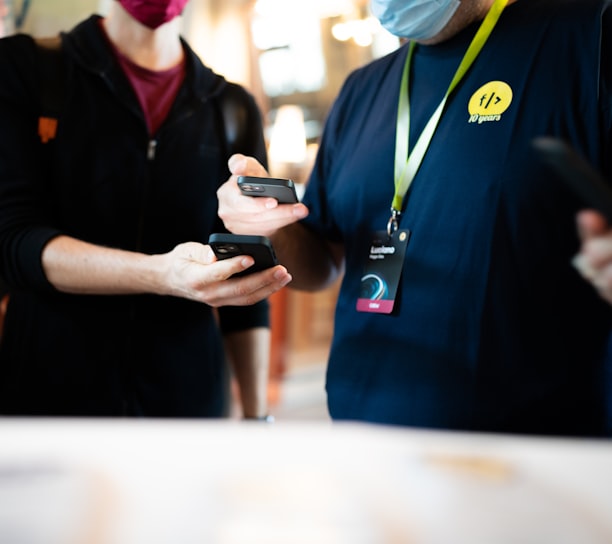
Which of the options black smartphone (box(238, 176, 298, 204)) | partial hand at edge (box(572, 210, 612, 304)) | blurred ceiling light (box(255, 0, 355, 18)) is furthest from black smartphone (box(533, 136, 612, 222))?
blurred ceiling light (box(255, 0, 355, 18))

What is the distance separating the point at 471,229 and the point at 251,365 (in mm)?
386

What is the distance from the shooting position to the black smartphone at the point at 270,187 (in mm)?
571

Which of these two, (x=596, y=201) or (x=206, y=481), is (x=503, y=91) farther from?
(x=206, y=481)

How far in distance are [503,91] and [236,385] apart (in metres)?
0.51

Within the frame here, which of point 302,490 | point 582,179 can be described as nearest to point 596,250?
point 582,179

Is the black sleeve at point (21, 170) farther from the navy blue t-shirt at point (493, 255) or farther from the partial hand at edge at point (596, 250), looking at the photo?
the partial hand at edge at point (596, 250)

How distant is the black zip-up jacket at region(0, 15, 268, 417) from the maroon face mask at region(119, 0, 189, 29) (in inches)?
1.8

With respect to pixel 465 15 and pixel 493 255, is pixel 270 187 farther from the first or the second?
pixel 465 15

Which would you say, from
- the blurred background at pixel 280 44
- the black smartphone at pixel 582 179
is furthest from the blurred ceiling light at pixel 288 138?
the black smartphone at pixel 582 179

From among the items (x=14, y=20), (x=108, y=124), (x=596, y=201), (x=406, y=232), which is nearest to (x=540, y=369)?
(x=406, y=232)

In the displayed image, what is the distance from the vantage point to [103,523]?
1.11 ft

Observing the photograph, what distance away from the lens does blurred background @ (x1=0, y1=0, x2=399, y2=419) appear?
2.41 feet

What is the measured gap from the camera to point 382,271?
696 millimetres

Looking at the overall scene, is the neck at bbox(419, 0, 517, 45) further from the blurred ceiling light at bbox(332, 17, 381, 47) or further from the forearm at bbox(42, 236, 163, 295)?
the forearm at bbox(42, 236, 163, 295)
